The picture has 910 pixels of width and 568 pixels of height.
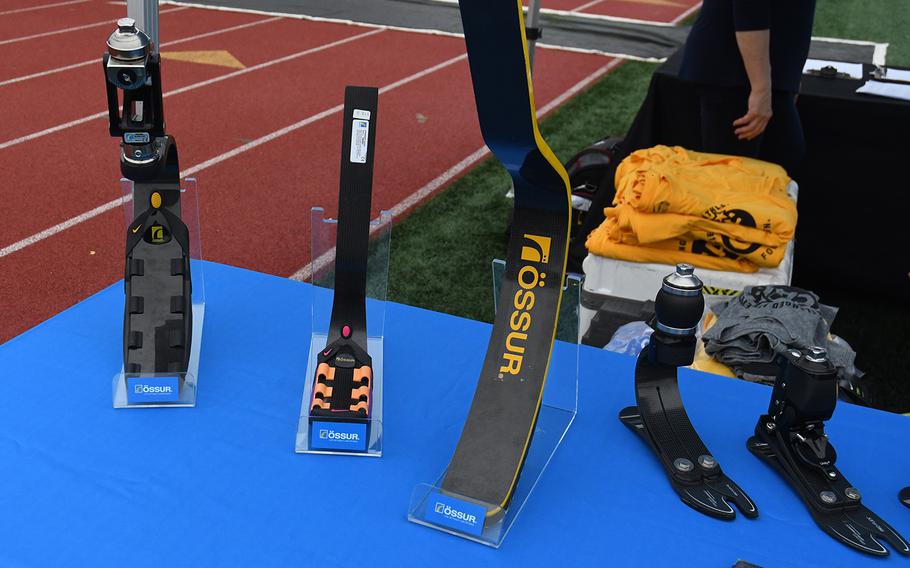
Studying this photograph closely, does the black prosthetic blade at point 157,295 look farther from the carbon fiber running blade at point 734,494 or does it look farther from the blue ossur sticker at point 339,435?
the carbon fiber running blade at point 734,494

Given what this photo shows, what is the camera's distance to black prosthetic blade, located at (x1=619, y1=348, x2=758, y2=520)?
55.7 inches

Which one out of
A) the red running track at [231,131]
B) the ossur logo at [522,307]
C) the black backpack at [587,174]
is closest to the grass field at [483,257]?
the red running track at [231,131]

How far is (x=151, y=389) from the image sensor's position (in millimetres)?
1561

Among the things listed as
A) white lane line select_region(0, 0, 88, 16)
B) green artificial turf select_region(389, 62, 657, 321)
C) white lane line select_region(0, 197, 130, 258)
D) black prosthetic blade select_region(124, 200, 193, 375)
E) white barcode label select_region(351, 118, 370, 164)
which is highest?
white barcode label select_region(351, 118, 370, 164)

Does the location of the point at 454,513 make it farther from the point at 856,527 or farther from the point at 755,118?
the point at 755,118

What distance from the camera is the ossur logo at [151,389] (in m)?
1.56

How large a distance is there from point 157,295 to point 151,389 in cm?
21

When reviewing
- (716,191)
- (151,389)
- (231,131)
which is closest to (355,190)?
(151,389)

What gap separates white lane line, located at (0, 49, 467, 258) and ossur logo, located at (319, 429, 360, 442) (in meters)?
2.75

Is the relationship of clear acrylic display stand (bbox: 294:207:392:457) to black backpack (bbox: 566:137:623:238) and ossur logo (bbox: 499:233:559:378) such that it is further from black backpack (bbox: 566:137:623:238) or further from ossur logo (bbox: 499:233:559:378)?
black backpack (bbox: 566:137:623:238)

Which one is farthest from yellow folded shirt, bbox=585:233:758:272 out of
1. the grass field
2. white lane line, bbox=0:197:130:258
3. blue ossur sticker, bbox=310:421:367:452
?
white lane line, bbox=0:197:130:258

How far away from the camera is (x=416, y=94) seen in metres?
6.48

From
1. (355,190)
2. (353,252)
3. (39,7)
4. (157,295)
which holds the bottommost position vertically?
(39,7)

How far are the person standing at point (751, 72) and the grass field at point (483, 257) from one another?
0.76 metres
